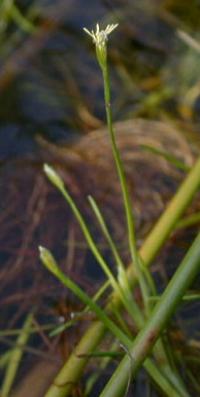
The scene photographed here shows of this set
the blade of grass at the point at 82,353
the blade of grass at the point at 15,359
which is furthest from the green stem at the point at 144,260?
the blade of grass at the point at 15,359

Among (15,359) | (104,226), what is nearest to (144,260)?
(104,226)

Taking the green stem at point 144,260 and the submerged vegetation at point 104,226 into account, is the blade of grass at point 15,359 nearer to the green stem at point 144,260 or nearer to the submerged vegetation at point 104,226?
the submerged vegetation at point 104,226

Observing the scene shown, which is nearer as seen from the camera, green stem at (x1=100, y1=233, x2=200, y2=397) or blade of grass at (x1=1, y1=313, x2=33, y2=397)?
green stem at (x1=100, y1=233, x2=200, y2=397)

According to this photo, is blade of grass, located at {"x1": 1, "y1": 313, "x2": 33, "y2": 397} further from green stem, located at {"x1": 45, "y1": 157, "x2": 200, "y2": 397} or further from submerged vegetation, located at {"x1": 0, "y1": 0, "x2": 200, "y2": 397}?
green stem, located at {"x1": 45, "y1": 157, "x2": 200, "y2": 397}

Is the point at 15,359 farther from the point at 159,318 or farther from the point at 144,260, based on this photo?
the point at 159,318

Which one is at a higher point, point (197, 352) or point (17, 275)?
point (17, 275)

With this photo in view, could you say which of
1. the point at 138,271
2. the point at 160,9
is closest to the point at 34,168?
the point at 138,271

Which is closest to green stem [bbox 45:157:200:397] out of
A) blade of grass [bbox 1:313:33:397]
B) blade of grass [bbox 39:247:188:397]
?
blade of grass [bbox 39:247:188:397]

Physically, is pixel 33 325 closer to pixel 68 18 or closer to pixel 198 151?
pixel 198 151
